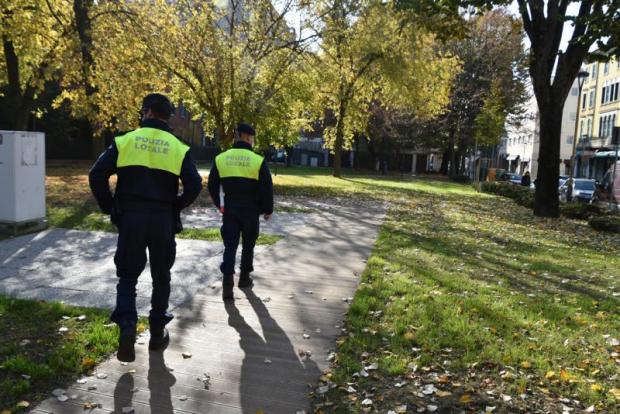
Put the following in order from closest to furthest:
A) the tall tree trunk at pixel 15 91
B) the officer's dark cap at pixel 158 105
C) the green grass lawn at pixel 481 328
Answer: the green grass lawn at pixel 481 328, the officer's dark cap at pixel 158 105, the tall tree trunk at pixel 15 91

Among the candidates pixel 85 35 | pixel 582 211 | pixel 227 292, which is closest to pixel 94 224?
pixel 227 292

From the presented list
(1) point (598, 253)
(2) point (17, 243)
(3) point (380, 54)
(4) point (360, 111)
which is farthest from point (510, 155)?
(2) point (17, 243)

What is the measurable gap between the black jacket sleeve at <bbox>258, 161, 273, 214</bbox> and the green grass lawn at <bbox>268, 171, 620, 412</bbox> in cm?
146

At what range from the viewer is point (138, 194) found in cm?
411

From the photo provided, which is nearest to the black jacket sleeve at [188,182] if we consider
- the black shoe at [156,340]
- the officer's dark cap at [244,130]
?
the black shoe at [156,340]

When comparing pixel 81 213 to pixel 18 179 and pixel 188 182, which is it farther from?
pixel 188 182

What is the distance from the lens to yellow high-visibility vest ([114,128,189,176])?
13.5ft

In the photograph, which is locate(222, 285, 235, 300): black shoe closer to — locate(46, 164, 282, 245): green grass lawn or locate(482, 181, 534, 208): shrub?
locate(46, 164, 282, 245): green grass lawn

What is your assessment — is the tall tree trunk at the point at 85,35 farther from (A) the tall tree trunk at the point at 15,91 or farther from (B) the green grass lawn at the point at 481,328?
(B) the green grass lawn at the point at 481,328

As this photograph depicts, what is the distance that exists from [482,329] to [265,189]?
8.77 ft

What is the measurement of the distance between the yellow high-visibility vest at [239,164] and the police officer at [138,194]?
5.43 feet

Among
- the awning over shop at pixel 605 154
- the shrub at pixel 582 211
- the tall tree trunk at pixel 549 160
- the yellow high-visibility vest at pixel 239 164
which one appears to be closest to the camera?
the yellow high-visibility vest at pixel 239 164

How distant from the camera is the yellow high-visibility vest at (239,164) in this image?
5.95 metres

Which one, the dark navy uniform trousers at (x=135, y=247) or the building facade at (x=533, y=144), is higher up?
the building facade at (x=533, y=144)
